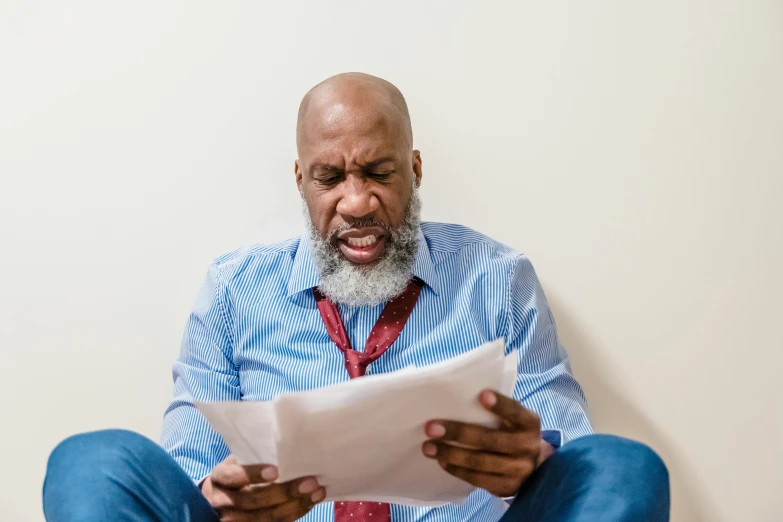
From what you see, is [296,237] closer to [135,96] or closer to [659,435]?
[135,96]

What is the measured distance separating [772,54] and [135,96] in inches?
59.2

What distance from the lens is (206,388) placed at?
5.33 feet

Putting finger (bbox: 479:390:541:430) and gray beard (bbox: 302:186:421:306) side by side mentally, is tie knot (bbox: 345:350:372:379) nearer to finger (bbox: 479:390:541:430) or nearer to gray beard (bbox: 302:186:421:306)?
Answer: gray beard (bbox: 302:186:421:306)

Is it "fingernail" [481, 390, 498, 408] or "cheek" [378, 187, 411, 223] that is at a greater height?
Answer: "cheek" [378, 187, 411, 223]

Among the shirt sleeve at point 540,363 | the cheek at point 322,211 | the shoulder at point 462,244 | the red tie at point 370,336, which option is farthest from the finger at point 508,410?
the cheek at point 322,211


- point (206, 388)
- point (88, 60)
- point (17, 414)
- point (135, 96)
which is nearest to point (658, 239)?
point (206, 388)

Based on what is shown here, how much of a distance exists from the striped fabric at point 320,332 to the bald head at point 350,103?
0.86ft

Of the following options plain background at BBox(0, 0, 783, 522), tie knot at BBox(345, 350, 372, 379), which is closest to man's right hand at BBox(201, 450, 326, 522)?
tie knot at BBox(345, 350, 372, 379)

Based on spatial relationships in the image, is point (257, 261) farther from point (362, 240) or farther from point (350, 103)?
point (350, 103)

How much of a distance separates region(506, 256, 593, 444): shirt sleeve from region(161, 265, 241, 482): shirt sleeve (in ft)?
1.99

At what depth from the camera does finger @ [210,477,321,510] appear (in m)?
1.20

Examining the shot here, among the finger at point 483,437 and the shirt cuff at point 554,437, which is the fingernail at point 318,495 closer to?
the finger at point 483,437

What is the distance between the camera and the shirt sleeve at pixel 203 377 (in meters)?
1.53

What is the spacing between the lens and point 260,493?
1.23 m
